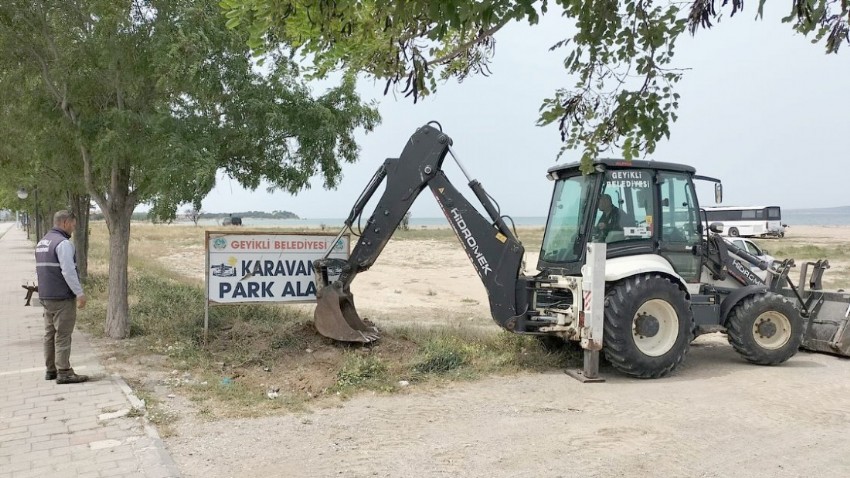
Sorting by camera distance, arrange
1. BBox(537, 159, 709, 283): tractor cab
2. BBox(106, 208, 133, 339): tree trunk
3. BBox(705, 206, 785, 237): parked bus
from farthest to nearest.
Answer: BBox(705, 206, 785, 237): parked bus → BBox(106, 208, 133, 339): tree trunk → BBox(537, 159, 709, 283): tractor cab

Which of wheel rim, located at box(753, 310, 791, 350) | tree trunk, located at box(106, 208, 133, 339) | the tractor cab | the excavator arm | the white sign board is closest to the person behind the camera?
the excavator arm

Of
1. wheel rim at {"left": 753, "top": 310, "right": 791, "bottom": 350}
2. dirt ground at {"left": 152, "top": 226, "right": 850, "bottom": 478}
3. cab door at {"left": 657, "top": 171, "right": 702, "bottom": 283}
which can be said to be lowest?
dirt ground at {"left": 152, "top": 226, "right": 850, "bottom": 478}

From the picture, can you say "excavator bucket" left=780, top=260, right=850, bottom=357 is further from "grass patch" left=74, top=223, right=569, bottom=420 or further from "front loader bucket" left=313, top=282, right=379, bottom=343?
"front loader bucket" left=313, top=282, right=379, bottom=343

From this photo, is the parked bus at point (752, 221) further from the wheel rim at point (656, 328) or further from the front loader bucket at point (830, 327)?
the wheel rim at point (656, 328)

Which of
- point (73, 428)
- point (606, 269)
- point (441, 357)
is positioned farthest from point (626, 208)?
point (73, 428)

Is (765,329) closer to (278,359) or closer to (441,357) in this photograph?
(441,357)

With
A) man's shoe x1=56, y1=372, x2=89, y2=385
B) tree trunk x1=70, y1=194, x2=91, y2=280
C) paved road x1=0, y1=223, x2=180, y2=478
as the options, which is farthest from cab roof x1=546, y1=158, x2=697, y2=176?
tree trunk x1=70, y1=194, x2=91, y2=280

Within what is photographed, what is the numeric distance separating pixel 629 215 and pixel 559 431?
3.54 metres

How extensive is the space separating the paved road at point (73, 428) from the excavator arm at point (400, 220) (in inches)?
109

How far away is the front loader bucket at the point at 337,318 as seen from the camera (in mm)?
8312

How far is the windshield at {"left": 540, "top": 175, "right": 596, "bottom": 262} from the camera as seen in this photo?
8172 millimetres

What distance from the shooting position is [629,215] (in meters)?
8.22

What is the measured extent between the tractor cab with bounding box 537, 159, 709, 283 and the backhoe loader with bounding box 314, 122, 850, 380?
1 centimetres

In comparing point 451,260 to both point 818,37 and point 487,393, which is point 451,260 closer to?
point 487,393
